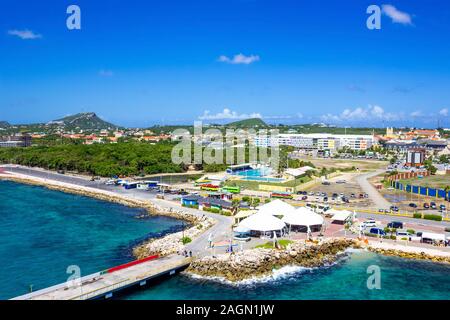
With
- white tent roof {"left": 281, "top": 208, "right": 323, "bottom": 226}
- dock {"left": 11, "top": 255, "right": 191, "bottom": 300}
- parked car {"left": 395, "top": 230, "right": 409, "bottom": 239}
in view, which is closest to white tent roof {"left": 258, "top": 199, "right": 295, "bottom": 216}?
white tent roof {"left": 281, "top": 208, "right": 323, "bottom": 226}

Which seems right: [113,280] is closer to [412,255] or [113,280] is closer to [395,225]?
[412,255]

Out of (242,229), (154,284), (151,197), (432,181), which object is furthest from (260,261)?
(432,181)

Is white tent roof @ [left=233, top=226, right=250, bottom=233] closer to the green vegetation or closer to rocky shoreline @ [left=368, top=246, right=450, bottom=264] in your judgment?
rocky shoreline @ [left=368, top=246, right=450, bottom=264]

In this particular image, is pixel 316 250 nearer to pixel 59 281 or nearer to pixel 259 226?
pixel 259 226
